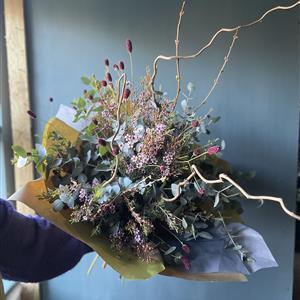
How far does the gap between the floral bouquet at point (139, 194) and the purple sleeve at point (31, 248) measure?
6.9 inches

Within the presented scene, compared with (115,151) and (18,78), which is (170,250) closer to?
(115,151)

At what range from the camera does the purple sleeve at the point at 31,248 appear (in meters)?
1.16

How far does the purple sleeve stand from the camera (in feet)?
3.82

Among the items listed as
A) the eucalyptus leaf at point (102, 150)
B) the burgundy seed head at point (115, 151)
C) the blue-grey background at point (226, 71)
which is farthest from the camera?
the blue-grey background at point (226, 71)

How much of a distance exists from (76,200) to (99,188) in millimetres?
72

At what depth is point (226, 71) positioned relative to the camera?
1.68 meters

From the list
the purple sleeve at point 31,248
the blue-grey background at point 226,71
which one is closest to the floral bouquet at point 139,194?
the purple sleeve at point 31,248

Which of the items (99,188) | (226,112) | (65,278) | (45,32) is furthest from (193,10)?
(65,278)

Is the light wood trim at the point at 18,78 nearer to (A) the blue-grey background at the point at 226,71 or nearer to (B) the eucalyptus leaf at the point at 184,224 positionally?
(A) the blue-grey background at the point at 226,71

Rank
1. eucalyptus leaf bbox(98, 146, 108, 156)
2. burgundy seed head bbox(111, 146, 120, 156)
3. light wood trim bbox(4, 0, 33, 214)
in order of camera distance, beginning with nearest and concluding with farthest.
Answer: burgundy seed head bbox(111, 146, 120, 156) < eucalyptus leaf bbox(98, 146, 108, 156) < light wood trim bbox(4, 0, 33, 214)

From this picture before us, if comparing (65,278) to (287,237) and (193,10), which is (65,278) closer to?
(287,237)

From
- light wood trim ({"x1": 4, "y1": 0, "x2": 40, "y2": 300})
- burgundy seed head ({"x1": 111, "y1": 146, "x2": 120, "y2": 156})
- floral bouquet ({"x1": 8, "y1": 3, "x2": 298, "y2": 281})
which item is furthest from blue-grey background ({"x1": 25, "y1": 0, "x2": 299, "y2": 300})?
burgundy seed head ({"x1": 111, "y1": 146, "x2": 120, "y2": 156})

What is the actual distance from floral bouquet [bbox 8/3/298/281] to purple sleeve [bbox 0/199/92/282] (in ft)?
0.58

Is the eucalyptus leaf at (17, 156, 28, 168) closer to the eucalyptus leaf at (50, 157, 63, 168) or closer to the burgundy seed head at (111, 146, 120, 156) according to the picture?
the eucalyptus leaf at (50, 157, 63, 168)
